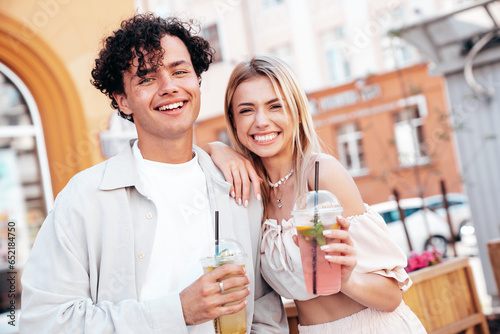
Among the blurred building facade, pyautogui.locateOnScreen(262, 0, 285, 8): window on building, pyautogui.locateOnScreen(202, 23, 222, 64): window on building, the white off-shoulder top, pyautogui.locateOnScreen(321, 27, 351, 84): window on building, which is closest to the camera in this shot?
the white off-shoulder top

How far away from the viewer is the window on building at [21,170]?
5.08 meters

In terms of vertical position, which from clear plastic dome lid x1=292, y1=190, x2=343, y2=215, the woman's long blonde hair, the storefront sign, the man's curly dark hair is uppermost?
the storefront sign

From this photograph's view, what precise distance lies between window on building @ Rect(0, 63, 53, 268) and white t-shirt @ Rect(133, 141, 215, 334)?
3228 mm

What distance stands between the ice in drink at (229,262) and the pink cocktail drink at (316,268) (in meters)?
0.19

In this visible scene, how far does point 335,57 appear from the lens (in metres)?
16.4

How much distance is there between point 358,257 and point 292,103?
674 millimetres

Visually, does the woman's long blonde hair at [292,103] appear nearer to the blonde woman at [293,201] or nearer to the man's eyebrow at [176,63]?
the blonde woman at [293,201]

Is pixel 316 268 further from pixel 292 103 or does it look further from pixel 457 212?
pixel 457 212

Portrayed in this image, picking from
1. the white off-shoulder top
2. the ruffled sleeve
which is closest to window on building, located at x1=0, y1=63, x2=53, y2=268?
the white off-shoulder top

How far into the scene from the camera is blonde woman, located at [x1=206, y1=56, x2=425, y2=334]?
210 centimetres

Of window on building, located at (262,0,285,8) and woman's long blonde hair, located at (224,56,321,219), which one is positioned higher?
window on building, located at (262,0,285,8)

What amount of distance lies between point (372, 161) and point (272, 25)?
484 cm

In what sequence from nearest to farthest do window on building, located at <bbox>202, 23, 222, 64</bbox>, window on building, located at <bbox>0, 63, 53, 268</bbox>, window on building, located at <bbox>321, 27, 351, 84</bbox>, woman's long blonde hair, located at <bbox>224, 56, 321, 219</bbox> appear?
woman's long blonde hair, located at <bbox>224, 56, 321, 219</bbox>, window on building, located at <bbox>0, 63, 53, 268</bbox>, window on building, located at <bbox>202, 23, 222, 64</bbox>, window on building, located at <bbox>321, 27, 351, 84</bbox>

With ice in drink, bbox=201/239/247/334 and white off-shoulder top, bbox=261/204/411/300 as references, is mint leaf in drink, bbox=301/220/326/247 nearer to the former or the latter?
ice in drink, bbox=201/239/247/334
